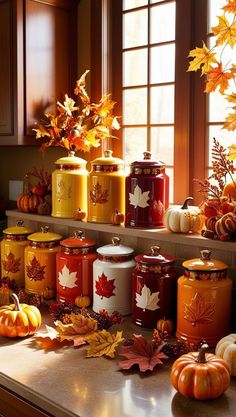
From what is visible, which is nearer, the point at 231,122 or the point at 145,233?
the point at 231,122

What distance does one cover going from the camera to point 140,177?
1.87 meters

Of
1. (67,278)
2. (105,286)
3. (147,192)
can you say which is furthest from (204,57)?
(67,278)

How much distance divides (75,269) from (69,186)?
34 cm

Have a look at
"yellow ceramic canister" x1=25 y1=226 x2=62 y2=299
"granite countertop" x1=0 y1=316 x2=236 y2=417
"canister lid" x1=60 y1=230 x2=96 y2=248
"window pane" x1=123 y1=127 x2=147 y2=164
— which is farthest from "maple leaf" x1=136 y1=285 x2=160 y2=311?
"window pane" x1=123 y1=127 x2=147 y2=164

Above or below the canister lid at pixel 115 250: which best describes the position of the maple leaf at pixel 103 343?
below

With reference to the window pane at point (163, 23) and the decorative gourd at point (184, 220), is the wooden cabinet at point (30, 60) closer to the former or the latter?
the window pane at point (163, 23)

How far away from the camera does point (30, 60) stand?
228 centimetres

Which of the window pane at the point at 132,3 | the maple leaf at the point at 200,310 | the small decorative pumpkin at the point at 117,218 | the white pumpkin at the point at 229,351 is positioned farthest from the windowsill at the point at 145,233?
the window pane at the point at 132,3

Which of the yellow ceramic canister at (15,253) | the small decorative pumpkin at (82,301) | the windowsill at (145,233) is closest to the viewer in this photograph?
the windowsill at (145,233)

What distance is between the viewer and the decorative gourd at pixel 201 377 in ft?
4.16

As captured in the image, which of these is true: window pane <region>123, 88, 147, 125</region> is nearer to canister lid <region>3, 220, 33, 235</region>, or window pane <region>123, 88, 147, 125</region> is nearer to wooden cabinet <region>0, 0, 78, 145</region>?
wooden cabinet <region>0, 0, 78, 145</region>

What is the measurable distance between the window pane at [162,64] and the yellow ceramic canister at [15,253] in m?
0.85

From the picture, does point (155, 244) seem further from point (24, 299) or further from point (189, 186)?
point (24, 299)

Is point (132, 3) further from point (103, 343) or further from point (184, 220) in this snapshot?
point (103, 343)
